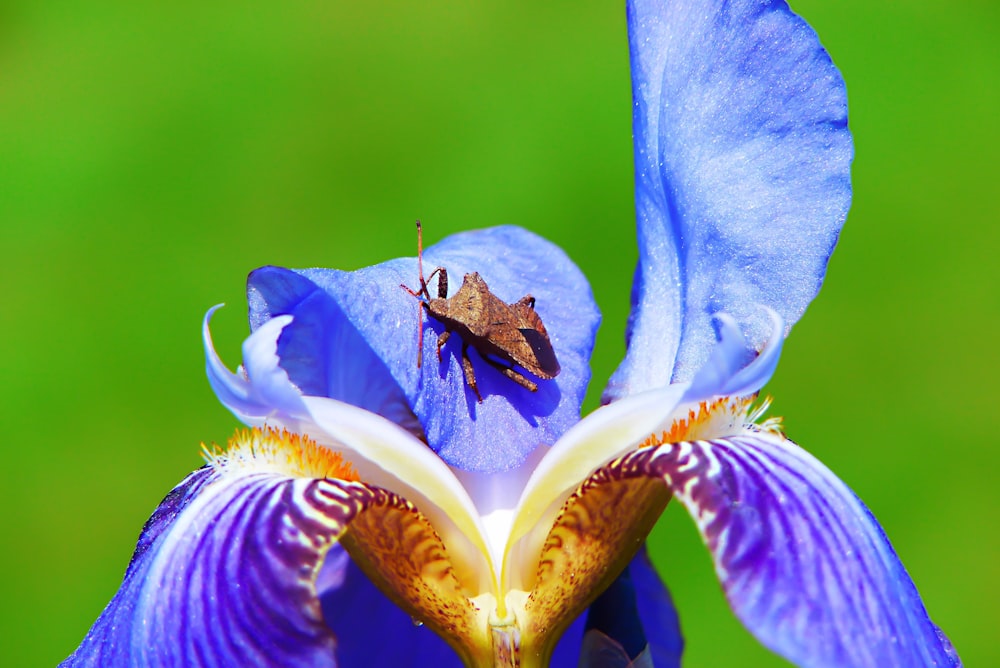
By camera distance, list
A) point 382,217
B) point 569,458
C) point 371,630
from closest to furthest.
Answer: point 569,458 < point 371,630 < point 382,217

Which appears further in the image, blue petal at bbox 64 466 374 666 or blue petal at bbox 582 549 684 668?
blue petal at bbox 582 549 684 668

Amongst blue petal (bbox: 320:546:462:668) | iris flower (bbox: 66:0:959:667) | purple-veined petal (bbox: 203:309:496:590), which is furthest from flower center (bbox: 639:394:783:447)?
blue petal (bbox: 320:546:462:668)

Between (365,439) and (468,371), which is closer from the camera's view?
(365,439)

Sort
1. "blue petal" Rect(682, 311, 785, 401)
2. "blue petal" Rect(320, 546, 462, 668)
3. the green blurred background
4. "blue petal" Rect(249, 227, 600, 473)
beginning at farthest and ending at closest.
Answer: the green blurred background
"blue petal" Rect(320, 546, 462, 668)
"blue petal" Rect(249, 227, 600, 473)
"blue petal" Rect(682, 311, 785, 401)

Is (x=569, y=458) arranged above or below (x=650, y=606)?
above

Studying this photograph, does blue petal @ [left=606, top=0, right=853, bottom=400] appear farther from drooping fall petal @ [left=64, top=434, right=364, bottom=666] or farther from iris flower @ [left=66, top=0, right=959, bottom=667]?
drooping fall petal @ [left=64, top=434, right=364, bottom=666]

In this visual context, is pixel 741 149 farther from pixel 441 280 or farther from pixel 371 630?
pixel 371 630

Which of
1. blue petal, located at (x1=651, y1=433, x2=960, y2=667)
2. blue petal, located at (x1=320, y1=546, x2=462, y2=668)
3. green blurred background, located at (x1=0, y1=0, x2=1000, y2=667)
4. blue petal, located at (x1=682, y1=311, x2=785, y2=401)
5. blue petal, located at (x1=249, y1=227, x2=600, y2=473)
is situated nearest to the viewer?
blue petal, located at (x1=651, y1=433, x2=960, y2=667)

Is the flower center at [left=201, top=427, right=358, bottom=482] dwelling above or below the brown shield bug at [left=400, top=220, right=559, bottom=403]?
below

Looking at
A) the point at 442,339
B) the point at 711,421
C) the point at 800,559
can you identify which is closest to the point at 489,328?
the point at 442,339
